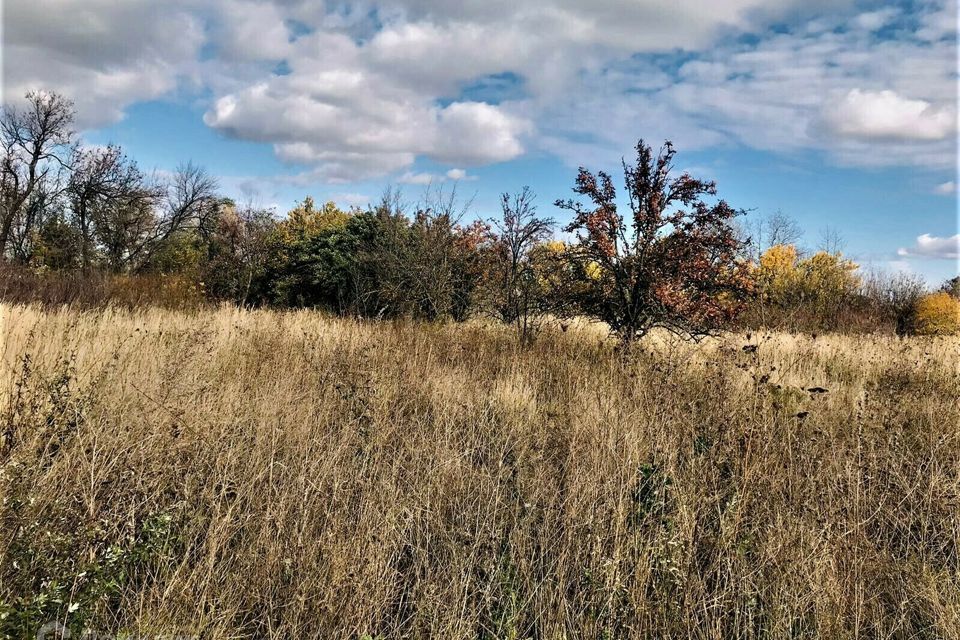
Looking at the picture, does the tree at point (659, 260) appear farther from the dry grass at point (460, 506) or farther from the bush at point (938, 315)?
the bush at point (938, 315)

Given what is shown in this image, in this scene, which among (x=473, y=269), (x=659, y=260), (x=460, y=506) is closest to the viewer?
(x=460, y=506)

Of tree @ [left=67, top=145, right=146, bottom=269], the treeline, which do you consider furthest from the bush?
tree @ [left=67, top=145, right=146, bottom=269]

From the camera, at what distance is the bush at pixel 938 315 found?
559 inches

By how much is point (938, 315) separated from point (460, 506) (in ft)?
57.9

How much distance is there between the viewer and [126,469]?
9.68 feet

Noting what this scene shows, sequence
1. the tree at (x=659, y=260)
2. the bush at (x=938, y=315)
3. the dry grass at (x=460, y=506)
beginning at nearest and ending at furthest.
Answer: the dry grass at (x=460, y=506) → the tree at (x=659, y=260) → the bush at (x=938, y=315)

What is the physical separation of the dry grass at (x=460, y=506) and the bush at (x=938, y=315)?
12014 millimetres

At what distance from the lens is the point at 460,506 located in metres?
3.06

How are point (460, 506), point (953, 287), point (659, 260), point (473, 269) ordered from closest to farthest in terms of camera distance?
1. point (460, 506)
2. point (659, 260)
3. point (473, 269)
4. point (953, 287)

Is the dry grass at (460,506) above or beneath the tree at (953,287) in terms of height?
beneath

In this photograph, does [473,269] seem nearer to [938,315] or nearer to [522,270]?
[522,270]

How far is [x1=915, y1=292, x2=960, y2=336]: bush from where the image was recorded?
14188 mm

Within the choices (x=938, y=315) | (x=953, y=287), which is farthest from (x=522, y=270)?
(x=953, y=287)

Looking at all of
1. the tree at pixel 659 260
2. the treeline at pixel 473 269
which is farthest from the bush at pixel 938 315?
the tree at pixel 659 260
